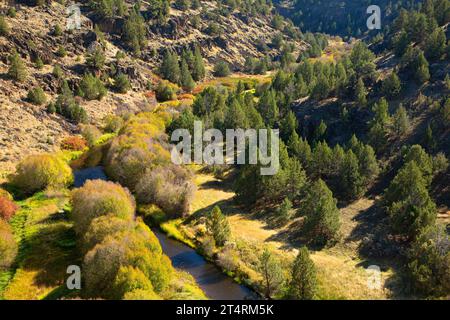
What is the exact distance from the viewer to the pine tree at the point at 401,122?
90.4 metres

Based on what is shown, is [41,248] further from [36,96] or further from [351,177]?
[36,96]

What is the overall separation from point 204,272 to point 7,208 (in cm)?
3866

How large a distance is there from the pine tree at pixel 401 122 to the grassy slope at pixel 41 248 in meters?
74.9

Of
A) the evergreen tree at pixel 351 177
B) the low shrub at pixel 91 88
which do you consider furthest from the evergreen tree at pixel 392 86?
the low shrub at pixel 91 88

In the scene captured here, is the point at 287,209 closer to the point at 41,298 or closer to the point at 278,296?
the point at 278,296

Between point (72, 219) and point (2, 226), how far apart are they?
1056cm

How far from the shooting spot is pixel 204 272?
60.3 meters

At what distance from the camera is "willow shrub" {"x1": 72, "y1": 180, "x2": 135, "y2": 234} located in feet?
201

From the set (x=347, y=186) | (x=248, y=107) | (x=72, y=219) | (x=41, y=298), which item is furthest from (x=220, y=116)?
(x=41, y=298)

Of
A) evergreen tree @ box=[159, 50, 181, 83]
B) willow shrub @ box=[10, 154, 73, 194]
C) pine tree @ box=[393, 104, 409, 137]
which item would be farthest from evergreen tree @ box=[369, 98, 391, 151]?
evergreen tree @ box=[159, 50, 181, 83]

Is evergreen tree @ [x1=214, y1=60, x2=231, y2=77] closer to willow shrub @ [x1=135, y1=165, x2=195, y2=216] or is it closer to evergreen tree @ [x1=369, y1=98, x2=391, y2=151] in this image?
evergreen tree @ [x1=369, y1=98, x2=391, y2=151]

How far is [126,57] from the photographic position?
15988 centimetres

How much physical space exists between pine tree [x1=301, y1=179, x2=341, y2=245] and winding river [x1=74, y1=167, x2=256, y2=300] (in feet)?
55.7

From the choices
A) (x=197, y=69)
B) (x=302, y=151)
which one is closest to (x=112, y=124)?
(x=302, y=151)
